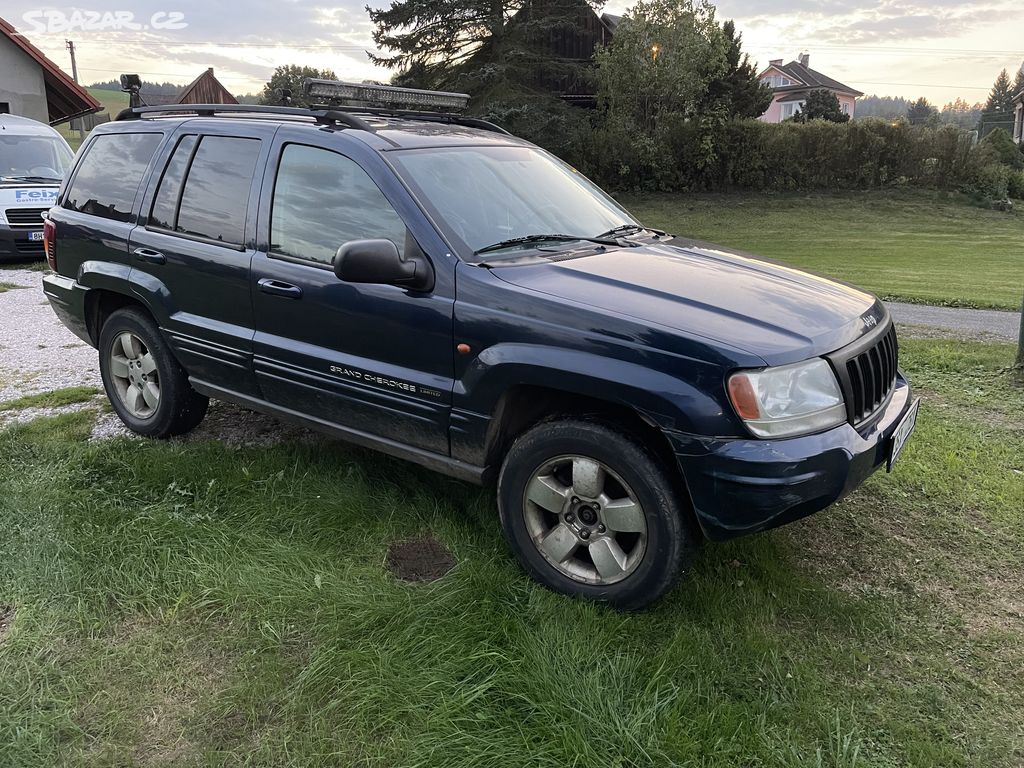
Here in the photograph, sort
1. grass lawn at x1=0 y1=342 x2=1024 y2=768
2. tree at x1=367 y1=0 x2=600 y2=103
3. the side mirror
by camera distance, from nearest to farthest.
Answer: grass lawn at x1=0 y1=342 x2=1024 y2=768, the side mirror, tree at x1=367 y1=0 x2=600 y2=103

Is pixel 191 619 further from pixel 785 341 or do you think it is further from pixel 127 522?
pixel 785 341

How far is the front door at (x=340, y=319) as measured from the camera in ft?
10.9

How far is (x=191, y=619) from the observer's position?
3.01 meters

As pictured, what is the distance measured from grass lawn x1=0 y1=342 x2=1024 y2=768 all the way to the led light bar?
2010 millimetres

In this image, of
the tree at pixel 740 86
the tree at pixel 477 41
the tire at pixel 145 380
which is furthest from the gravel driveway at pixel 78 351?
the tree at pixel 740 86

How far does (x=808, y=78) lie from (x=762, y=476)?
79194 millimetres

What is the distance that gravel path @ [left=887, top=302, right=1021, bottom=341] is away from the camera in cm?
763

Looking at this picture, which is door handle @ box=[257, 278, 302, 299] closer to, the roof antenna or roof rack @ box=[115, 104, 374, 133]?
roof rack @ box=[115, 104, 374, 133]

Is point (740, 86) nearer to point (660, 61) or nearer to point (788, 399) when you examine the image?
point (660, 61)

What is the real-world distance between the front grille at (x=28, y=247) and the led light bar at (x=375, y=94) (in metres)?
9.29

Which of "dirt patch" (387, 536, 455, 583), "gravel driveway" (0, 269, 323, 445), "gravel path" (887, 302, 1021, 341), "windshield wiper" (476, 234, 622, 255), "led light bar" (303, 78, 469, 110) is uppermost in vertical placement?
"led light bar" (303, 78, 469, 110)

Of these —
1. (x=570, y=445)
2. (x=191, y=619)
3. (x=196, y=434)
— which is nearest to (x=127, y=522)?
(x=191, y=619)

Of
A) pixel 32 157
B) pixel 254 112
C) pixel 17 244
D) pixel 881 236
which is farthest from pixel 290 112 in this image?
pixel 881 236

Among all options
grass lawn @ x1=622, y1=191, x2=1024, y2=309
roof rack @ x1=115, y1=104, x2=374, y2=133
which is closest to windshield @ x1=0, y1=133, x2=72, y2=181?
roof rack @ x1=115, y1=104, x2=374, y2=133
